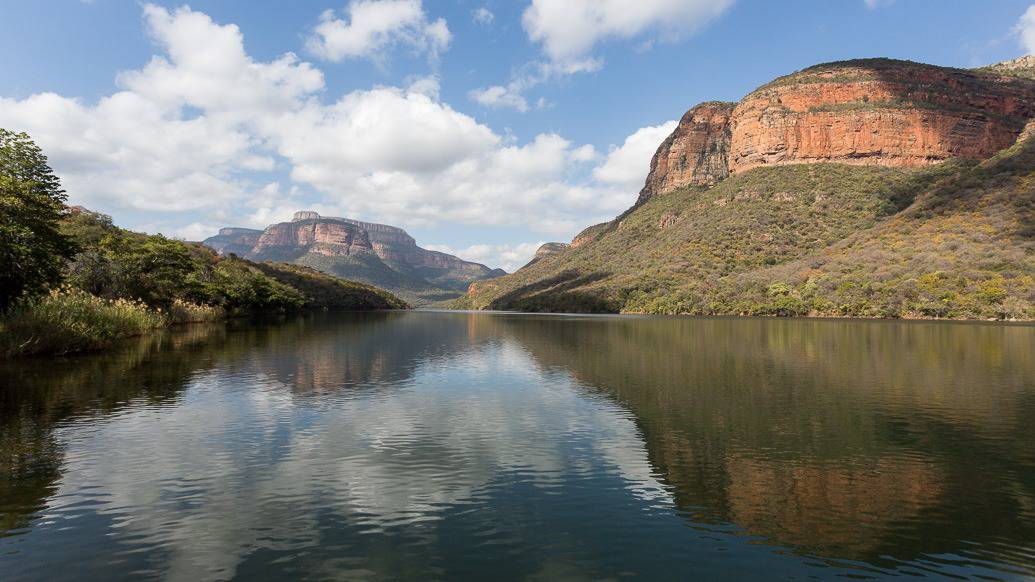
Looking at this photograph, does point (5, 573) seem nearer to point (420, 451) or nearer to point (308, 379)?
point (420, 451)

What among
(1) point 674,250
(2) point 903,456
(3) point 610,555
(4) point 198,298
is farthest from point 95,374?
(1) point 674,250

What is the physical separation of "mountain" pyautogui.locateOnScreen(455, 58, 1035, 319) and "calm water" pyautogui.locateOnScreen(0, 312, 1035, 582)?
9046cm

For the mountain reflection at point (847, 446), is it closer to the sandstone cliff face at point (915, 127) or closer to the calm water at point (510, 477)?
the calm water at point (510, 477)

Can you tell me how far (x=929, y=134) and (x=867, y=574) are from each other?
767ft

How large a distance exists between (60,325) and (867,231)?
160m

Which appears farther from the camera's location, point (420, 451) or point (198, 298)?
point (198, 298)

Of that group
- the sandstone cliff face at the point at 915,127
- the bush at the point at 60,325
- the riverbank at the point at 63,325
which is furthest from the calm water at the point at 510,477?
the sandstone cliff face at the point at 915,127

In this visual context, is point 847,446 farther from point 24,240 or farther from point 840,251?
point 840,251

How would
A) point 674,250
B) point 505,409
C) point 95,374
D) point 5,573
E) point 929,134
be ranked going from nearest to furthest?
point 5,573, point 505,409, point 95,374, point 674,250, point 929,134

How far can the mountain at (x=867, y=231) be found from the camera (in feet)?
331

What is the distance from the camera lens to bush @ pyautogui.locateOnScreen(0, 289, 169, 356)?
30.6 meters

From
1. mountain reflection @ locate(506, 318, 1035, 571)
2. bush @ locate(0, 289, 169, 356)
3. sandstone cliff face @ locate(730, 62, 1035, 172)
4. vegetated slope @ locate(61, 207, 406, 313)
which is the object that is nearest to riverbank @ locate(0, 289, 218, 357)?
bush @ locate(0, 289, 169, 356)

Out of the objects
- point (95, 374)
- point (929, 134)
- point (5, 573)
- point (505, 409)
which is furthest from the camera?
point (929, 134)

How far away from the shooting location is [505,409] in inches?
883
